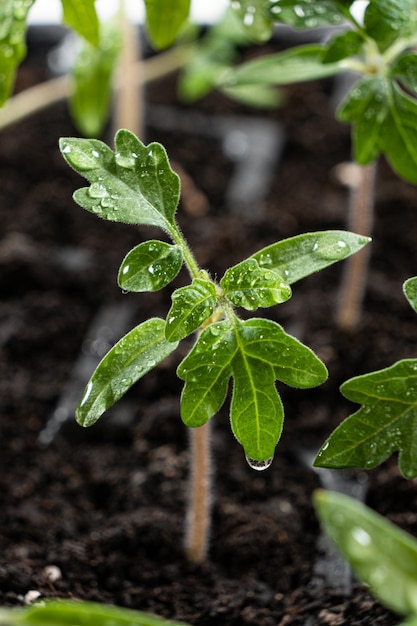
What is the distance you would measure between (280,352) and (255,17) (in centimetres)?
46

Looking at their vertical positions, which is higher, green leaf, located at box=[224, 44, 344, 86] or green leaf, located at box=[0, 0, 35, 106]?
green leaf, located at box=[224, 44, 344, 86]

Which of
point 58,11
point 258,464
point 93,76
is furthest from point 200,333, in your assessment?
point 58,11

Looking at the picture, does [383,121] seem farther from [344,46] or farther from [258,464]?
[258,464]

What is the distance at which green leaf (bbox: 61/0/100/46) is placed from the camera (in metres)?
0.86

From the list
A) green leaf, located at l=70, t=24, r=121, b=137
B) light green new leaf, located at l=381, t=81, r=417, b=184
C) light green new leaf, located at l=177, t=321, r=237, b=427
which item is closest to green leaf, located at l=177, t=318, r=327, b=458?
light green new leaf, located at l=177, t=321, r=237, b=427

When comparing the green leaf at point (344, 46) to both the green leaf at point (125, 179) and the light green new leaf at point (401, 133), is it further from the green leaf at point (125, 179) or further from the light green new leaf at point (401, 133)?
the green leaf at point (125, 179)

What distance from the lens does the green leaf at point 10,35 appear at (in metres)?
0.88

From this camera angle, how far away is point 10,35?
90cm

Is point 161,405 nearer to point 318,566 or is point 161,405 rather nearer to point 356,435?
point 318,566

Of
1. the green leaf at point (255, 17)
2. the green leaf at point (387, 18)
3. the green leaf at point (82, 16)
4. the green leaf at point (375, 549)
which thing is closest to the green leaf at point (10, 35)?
the green leaf at point (82, 16)

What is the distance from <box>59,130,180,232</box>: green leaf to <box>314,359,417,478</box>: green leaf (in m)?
0.24

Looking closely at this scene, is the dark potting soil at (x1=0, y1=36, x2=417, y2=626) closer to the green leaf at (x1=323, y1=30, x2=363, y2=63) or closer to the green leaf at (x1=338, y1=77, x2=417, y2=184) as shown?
Result: the green leaf at (x1=338, y1=77, x2=417, y2=184)

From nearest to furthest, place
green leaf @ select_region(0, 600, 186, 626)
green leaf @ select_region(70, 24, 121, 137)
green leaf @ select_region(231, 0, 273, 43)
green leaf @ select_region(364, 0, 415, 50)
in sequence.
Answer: green leaf @ select_region(0, 600, 186, 626), green leaf @ select_region(364, 0, 415, 50), green leaf @ select_region(231, 0, 273, 43), green leaf @ select_region(70, 24, 121, 137)

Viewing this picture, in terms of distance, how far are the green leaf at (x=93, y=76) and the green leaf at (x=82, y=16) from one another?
513mm
